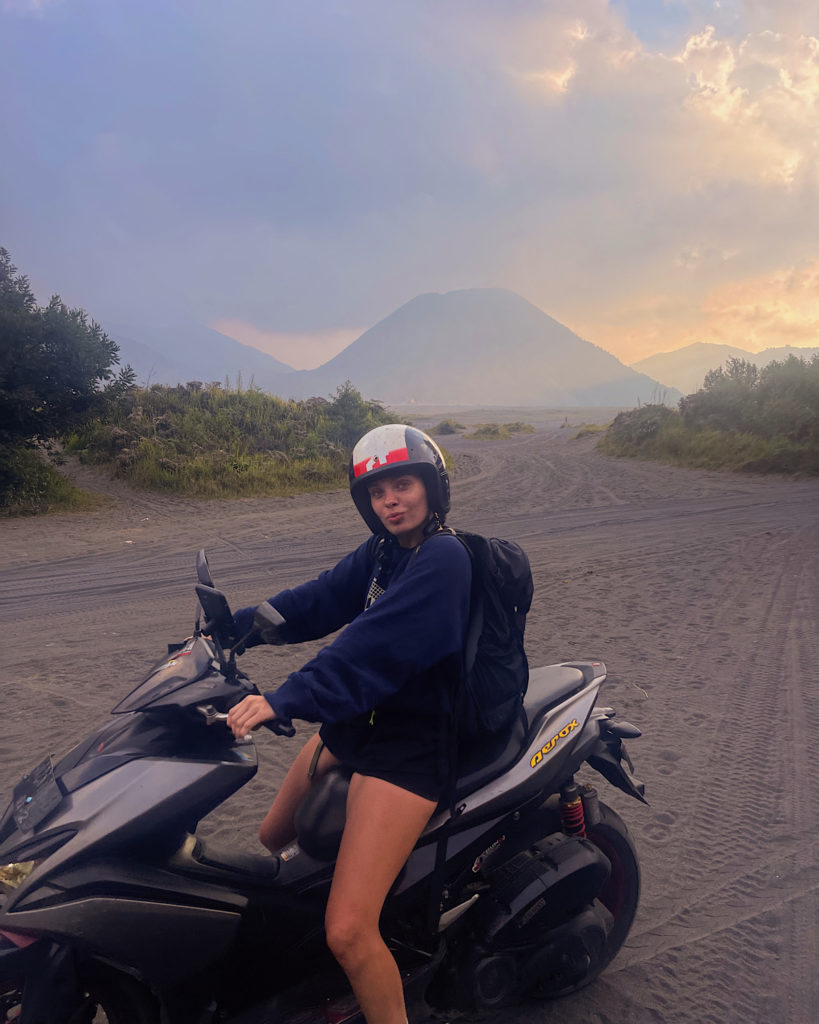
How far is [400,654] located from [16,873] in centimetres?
111

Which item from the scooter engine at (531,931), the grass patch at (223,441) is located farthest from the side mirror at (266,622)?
the grass patch at (223,441)

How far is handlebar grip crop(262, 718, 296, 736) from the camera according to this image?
70.8 inches

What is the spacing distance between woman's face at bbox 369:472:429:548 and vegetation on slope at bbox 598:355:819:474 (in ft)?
52.2

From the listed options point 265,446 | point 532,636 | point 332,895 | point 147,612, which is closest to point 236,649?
point 332,895

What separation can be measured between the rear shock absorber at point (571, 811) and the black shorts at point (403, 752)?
2.00 feet

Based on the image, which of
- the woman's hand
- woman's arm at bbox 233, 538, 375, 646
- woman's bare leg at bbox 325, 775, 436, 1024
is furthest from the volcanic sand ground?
the woman's hand

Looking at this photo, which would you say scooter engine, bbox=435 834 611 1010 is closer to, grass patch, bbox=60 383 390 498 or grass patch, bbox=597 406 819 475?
grass patch, bbox=60 383 390 498

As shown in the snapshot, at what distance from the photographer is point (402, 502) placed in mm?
2109

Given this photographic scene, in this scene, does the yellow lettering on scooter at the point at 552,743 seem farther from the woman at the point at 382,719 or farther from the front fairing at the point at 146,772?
the front fairing at the point at 146,772

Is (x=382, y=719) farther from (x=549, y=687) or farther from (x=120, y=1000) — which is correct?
(x=120, y=1000)

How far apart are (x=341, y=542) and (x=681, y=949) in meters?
7.65

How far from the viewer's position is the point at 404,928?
206cm

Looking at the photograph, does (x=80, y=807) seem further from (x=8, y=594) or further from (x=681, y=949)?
(x=8, y=594)

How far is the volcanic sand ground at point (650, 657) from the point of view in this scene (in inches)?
95.9
